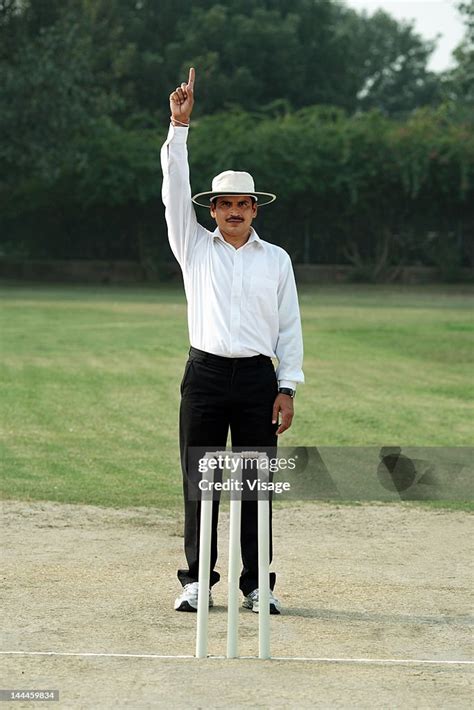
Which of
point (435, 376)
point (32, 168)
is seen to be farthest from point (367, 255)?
point (435, 376)

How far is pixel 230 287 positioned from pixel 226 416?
65cm

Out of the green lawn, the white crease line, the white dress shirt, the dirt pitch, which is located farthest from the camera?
the green lawn

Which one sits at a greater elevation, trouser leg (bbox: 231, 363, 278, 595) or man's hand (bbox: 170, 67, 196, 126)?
man's hand (bbox: 170, 67, 196, 126)

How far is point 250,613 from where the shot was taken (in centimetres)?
649

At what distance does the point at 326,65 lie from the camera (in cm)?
6738

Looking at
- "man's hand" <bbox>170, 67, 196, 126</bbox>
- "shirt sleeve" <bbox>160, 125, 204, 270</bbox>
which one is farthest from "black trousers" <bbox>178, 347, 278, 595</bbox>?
"man's hand" <bbox>170, 67, 196, 126</bbox>

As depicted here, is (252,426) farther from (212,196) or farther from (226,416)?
(212,196)

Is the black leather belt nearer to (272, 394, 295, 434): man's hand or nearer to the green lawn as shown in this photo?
(272, 394, 295, 434): man's hand

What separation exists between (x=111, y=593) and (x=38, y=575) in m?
0.59

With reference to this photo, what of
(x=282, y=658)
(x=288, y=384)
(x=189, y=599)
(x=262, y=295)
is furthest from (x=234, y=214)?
(x=282, y=658)

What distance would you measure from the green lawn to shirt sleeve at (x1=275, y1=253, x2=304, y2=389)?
137 inches

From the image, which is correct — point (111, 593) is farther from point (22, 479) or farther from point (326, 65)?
point (326, 65)

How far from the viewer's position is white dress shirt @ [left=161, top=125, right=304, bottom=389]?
20.9ft

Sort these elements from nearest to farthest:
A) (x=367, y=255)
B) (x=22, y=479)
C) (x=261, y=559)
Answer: (x=261, y=559)
(x=22, y=479)
(x=367, y=255)
